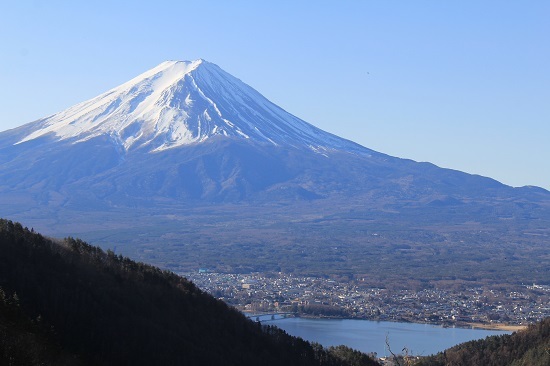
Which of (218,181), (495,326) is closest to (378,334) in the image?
(495,326)

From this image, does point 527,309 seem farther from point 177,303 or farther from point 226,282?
point 177,303

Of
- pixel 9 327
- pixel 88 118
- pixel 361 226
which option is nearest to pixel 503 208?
pixel 361 226

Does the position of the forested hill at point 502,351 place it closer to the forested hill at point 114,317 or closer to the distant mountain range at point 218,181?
the forested hill at point 114,317

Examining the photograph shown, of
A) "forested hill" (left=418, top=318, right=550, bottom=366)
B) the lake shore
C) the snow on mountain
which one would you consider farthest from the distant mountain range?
"forested hill" (left=418, top=318, right=550, bottom=366)

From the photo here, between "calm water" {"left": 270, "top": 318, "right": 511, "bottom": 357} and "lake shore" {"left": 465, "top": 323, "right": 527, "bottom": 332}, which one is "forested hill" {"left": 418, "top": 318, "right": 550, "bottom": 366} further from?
"lake shore" {"left": 465, "top": 323, "right": 527, "bottom": 332}

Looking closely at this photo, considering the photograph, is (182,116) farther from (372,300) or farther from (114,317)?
(114,317)
